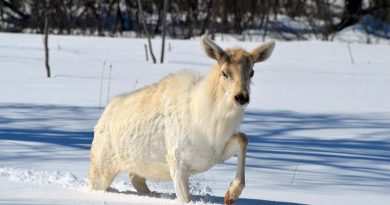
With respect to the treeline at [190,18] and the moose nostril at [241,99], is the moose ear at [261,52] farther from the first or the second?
the treeline at [190,18]

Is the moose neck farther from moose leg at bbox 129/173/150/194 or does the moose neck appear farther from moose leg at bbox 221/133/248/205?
moose leg at bbox 129/173/150/194

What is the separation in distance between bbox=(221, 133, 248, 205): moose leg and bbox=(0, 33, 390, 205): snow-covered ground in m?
0.30

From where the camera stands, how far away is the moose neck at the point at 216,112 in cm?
599

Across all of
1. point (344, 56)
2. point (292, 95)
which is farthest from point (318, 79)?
point (344, 56)

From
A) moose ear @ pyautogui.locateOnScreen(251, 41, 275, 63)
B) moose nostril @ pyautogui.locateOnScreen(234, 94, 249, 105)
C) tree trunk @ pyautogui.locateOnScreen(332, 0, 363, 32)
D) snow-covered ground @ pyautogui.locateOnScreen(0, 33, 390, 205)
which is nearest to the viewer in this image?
moose nostril @ pyautogui.locateOnScreen(234, 94, 249, 105)

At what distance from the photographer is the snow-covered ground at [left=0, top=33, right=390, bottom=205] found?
23.8 feet

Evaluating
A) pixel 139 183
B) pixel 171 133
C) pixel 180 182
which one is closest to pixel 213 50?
pixel 171 133

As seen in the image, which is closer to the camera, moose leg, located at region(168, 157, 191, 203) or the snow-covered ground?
moose leg, located at region(168, 157, 191, 203)

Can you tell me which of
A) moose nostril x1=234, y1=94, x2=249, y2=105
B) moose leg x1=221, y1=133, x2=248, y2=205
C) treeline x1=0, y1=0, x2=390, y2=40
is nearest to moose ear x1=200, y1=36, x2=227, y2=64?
moose nostril x1=234, y1=94, x2=249, y2=105

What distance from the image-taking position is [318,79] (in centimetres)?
2111

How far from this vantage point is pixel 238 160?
5.94m

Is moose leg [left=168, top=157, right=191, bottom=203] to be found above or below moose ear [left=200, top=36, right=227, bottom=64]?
below

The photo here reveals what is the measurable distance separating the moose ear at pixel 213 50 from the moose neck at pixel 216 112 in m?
0.10

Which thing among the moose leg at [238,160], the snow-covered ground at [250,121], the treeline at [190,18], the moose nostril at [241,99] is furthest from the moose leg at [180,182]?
the treeline at [190,18]
